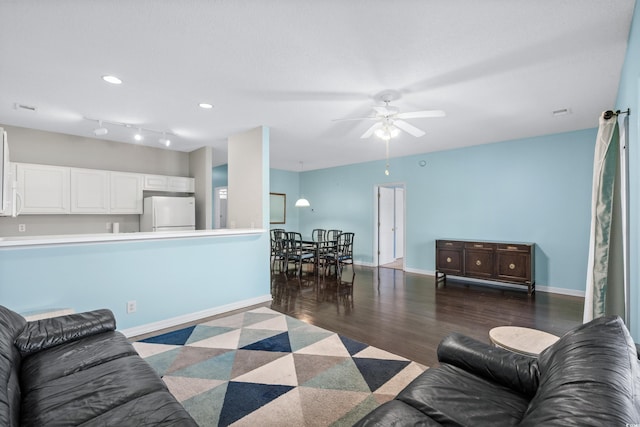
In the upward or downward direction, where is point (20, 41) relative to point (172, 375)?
upward

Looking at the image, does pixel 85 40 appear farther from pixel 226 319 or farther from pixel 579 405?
pixel 579 405

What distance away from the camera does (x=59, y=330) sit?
1.96 metres

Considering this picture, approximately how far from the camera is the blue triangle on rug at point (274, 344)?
2.85m

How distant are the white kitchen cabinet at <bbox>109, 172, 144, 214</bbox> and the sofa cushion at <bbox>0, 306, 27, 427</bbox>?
3456 millimetres

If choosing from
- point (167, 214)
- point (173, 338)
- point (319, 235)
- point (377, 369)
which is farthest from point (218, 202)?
point (377, 369)

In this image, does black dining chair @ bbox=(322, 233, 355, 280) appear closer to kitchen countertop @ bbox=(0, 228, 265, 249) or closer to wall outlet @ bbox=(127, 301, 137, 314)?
kitchen countertop @ bbox=(0, 228, 265, 249)

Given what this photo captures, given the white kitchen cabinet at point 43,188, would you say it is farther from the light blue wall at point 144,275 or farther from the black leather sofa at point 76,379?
the black leather sofa at point 76,379

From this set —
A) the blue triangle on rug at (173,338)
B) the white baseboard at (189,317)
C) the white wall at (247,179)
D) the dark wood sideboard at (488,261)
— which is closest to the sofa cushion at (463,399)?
the blue triangle on rug at (173,338)

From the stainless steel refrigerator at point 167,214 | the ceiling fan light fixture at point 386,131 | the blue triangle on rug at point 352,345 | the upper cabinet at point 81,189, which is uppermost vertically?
the ceiling fan light fixture at point 386,131

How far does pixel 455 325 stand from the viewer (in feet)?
11.3

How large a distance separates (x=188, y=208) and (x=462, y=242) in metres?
5.02

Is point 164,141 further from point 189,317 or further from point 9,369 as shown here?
point 9,369

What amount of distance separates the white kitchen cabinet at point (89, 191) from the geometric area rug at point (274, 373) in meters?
2.89

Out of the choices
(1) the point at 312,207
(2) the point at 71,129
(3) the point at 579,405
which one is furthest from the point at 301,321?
(1) the point at 312,207
